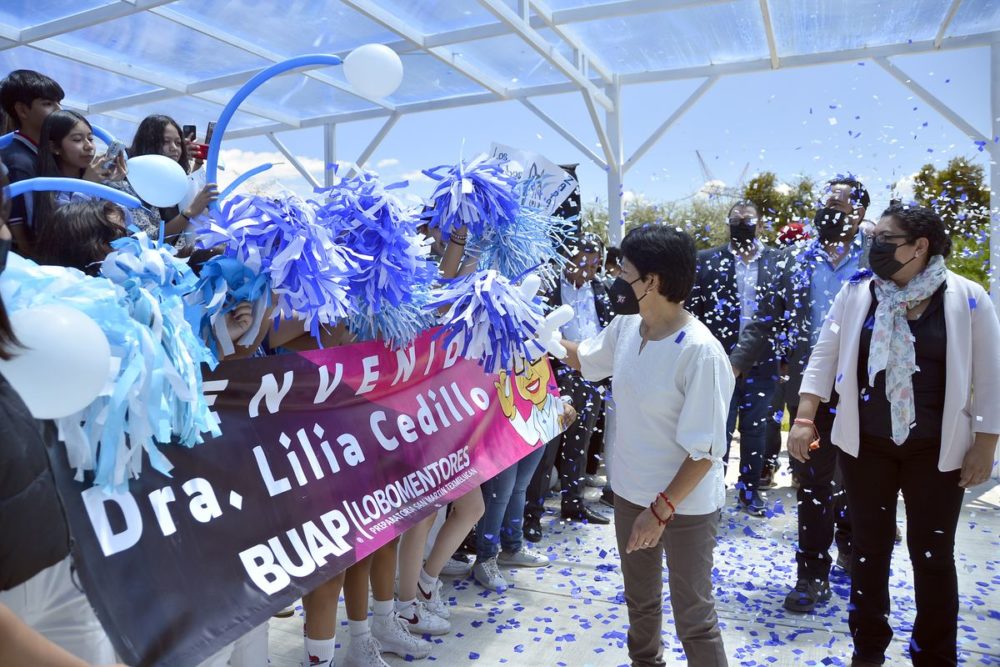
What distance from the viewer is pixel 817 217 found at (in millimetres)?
4066

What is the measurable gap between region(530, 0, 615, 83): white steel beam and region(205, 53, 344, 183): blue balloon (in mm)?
4472

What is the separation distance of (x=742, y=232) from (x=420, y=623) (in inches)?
124

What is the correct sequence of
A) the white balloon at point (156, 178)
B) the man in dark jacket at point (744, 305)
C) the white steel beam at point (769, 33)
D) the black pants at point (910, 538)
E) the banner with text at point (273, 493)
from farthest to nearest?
1. the white steel beam at point (769, 33)
2. the man in dark jacket at point (744, 305)
3. the black pants at point (910, 538)
4. the white balloon at point (156, 178)
5. the banner with text at point (273, 493)

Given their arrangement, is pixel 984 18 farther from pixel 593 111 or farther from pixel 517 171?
pixel 517 171

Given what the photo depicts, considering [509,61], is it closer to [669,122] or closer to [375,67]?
[669,122]

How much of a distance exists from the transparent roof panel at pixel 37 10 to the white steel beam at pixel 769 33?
4937 millimetres

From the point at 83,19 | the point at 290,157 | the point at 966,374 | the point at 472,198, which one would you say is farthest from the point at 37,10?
the point at 966,374

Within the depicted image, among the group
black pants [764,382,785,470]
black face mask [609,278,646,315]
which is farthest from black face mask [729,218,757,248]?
black face mask [609,278,646,315]

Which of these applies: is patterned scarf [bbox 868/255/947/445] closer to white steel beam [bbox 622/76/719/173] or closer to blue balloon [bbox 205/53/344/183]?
blue balloon [bbox 205/53/344/183]

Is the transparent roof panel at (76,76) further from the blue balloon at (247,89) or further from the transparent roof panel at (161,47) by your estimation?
the blue balloon at (247,89)

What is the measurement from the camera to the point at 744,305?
501cm

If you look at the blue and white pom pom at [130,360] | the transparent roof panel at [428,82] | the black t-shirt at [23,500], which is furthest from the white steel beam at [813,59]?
the black t-shirt at [23,500]

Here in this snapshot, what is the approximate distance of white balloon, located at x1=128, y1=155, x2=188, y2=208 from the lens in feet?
6.73

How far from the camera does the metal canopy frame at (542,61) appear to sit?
19.9 feet
